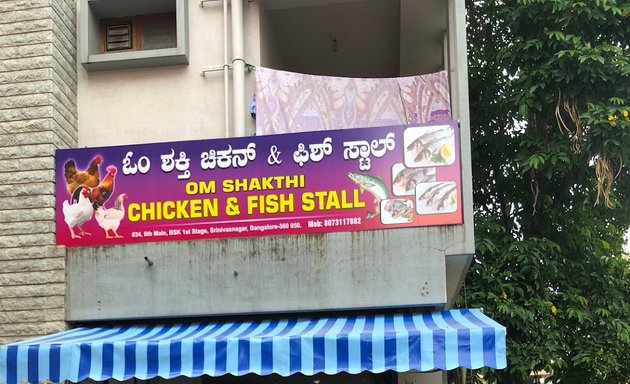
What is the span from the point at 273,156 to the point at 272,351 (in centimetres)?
208

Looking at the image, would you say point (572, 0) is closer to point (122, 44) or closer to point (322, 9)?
point (322, 9)

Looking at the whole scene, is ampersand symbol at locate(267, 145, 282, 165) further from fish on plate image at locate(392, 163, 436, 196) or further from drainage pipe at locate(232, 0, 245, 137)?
fish on plate image at locate(392, 163, 436, 196)

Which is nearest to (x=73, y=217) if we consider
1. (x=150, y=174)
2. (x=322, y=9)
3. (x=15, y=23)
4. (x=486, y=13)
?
(x=150, y=174)

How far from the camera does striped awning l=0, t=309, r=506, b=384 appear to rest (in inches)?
234

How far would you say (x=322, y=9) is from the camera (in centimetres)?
921

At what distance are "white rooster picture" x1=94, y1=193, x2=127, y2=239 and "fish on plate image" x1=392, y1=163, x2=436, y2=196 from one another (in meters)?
2.87

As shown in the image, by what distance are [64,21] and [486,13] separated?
7.20m

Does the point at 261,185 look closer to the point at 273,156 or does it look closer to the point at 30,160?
the point at 273,156

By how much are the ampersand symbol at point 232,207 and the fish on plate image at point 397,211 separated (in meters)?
1.50

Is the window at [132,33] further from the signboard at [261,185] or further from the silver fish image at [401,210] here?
the silver fish image at [401,210]

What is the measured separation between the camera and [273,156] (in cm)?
720

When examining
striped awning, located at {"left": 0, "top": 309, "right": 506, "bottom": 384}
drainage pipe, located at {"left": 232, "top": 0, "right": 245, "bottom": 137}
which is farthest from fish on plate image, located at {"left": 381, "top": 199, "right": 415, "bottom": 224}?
drainage pipe, located at {"left": 232, "top": 0, "right": 245, "bottom": 137}

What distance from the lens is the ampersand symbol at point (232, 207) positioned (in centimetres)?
716

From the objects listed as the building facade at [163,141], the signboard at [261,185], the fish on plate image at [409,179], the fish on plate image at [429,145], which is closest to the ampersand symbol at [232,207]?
the signboard at [261,185]
